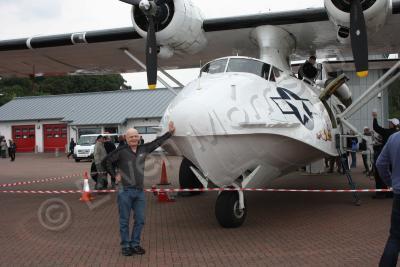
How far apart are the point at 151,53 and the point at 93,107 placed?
3384cm

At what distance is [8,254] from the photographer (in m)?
5.97

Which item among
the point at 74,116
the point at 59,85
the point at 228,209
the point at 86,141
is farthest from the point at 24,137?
the point at 228,209

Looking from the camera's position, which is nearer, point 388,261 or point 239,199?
point 388,261

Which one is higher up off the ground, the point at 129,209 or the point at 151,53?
the point at 151,53

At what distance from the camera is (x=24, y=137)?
42781 millimetres

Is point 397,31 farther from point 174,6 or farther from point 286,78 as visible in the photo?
point 174,6

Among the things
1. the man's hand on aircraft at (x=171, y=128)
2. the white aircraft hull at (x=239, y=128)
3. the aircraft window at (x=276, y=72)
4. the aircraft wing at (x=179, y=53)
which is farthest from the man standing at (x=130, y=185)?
the aircraft wing at (x=179, y=53)

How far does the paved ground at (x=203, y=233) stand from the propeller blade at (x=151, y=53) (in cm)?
283

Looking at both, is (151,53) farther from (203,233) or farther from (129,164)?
(129,164)

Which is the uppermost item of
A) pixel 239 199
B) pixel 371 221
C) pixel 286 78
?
pixel 286 78

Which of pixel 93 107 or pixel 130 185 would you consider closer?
pixel 130 185

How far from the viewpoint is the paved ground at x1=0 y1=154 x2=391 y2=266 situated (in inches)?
221

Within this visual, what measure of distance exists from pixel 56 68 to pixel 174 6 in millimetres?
6995

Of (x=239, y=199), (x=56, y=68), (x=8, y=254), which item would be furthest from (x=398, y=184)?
(x=56, y=68)
